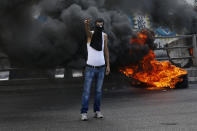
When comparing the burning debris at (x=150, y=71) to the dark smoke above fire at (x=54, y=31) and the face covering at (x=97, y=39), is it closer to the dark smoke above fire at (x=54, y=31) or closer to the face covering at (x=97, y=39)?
the dark smoke above fire at (x=54, y=31)

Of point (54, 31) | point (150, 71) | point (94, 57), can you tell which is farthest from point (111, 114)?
point (150, 71)

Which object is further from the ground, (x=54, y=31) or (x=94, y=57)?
(x=54, y=31)

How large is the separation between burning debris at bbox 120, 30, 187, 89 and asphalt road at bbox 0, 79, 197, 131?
4.82 feet

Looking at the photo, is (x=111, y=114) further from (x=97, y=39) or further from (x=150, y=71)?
(x=150, y=71)

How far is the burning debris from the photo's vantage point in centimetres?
1136

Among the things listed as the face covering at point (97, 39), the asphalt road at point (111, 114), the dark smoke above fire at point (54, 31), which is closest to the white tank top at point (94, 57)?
the face covering at point (97, 39)

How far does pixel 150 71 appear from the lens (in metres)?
11.4

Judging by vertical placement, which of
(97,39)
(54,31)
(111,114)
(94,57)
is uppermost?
(54,31)

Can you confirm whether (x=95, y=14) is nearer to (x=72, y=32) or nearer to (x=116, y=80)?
(x=72, y=32)

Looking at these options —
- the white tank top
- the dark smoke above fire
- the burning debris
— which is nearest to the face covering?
the white tank top

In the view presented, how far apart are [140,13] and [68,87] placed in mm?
2989

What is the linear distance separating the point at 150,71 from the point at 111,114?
15.0 ft

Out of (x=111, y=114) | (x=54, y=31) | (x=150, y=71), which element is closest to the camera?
(x=111, y=114)

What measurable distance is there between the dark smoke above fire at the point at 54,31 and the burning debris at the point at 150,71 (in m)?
0.54
